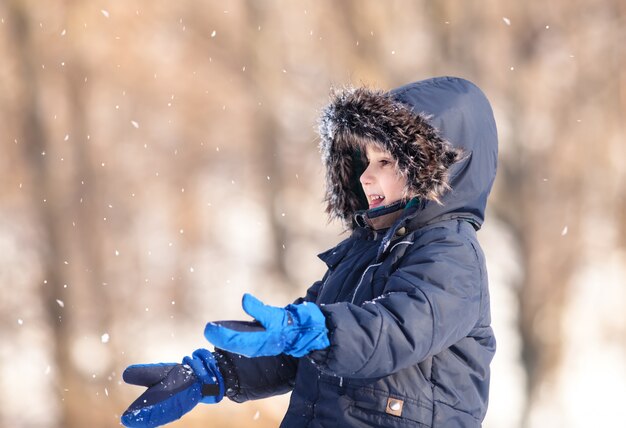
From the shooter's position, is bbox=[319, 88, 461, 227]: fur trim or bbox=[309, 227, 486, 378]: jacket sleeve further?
bbox=[319, 88, 461, 227]: fur trim

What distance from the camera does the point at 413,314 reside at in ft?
5.19

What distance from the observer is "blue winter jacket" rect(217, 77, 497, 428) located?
5.09 ft

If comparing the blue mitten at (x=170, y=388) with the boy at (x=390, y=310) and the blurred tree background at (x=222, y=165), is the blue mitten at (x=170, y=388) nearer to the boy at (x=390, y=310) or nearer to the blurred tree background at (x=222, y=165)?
the boy at (x=390, y=310)

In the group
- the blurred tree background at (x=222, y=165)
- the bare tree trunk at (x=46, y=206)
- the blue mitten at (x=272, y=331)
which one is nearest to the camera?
the blue mitten at (x=272, y=331)

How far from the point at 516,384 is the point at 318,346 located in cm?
495

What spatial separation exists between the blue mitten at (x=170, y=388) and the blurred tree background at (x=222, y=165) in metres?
4.12

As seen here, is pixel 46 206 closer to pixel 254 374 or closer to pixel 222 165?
pixel 222 165

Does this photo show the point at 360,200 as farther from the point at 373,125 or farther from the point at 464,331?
the point at 464,331

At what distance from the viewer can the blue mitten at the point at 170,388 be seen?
201cm

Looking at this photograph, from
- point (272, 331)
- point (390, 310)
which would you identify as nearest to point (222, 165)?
point (390, 310)

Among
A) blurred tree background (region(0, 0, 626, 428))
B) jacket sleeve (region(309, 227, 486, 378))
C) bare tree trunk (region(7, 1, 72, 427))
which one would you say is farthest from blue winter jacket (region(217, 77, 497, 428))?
bare tree trunk (region(7, 1, 72, 427))

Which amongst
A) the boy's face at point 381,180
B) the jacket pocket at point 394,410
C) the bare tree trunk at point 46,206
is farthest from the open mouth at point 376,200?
the bare tree trunk at point 46,206

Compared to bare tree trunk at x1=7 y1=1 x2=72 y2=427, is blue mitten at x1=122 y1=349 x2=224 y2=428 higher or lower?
lower

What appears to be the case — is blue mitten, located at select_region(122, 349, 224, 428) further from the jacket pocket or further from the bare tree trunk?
the bare tree trunk
